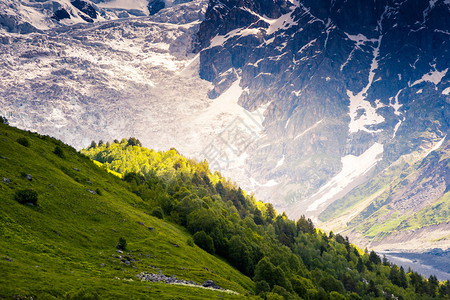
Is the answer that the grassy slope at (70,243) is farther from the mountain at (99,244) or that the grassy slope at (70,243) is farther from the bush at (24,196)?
the bush at (24,196)

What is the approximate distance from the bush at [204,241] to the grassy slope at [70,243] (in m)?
13.8

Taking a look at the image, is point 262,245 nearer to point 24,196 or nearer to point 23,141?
point 23,141

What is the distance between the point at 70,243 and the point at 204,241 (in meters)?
44.1

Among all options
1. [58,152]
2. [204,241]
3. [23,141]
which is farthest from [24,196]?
[204,241]

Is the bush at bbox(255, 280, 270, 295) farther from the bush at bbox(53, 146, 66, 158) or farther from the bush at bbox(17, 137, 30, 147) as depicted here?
the bush at bbox(17, 137, 30, 147)

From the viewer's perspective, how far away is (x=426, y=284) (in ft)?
596

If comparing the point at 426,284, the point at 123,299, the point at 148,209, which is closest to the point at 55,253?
the point at 123,299

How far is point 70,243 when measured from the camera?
42562 millimetres

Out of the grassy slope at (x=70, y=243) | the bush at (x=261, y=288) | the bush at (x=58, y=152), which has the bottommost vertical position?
the bush at (x=261, y=288)

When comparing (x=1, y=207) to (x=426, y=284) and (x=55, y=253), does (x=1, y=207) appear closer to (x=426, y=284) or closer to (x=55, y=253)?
(x=55, y=253)

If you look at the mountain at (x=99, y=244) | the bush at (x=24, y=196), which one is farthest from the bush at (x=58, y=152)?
the bush at (x=24, y=196)

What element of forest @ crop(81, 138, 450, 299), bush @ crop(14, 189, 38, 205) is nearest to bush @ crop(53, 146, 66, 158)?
forest @ crop(81, 138, 450, 299)

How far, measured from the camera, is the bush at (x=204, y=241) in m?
82.4

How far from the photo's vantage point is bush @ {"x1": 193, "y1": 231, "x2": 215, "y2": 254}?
270 ft
